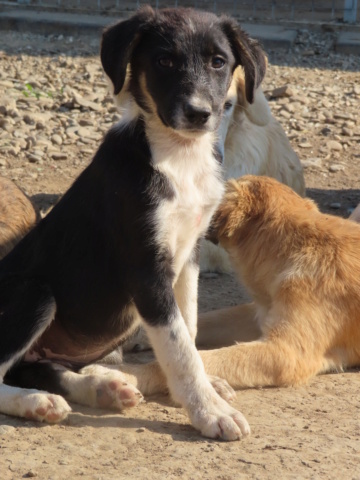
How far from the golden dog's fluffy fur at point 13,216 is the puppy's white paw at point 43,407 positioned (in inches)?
69.9

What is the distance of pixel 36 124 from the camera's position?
9297 mm

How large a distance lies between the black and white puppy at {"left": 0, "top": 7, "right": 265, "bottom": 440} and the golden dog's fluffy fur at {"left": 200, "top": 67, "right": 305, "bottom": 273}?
233 cm

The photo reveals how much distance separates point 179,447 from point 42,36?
32.4 ft

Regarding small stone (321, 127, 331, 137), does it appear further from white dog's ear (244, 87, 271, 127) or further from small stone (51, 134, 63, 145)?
small stone (51, 134, 63, 145)

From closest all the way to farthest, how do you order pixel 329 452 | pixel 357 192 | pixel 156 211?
pixel 329 452 → pixel 156 211 → pixel 357 192

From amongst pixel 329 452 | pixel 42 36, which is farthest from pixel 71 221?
pixel 42 36

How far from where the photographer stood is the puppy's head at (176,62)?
3.90m

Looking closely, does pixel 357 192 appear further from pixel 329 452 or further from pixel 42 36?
pixel 42 36

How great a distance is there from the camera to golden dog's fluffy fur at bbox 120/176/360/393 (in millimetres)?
4633

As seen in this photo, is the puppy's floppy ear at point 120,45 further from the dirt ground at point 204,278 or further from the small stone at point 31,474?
the small stone at point 31,474

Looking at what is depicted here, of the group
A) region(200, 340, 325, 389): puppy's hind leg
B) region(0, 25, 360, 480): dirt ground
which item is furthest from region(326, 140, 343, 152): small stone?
region(200, 340, 325, 389): puppy's hind leg

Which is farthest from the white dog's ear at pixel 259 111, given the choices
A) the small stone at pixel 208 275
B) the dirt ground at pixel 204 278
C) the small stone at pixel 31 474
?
the small stone at pixel 31 474

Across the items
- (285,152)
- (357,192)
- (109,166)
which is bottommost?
(357,192)

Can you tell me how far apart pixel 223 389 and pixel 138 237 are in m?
0.90
